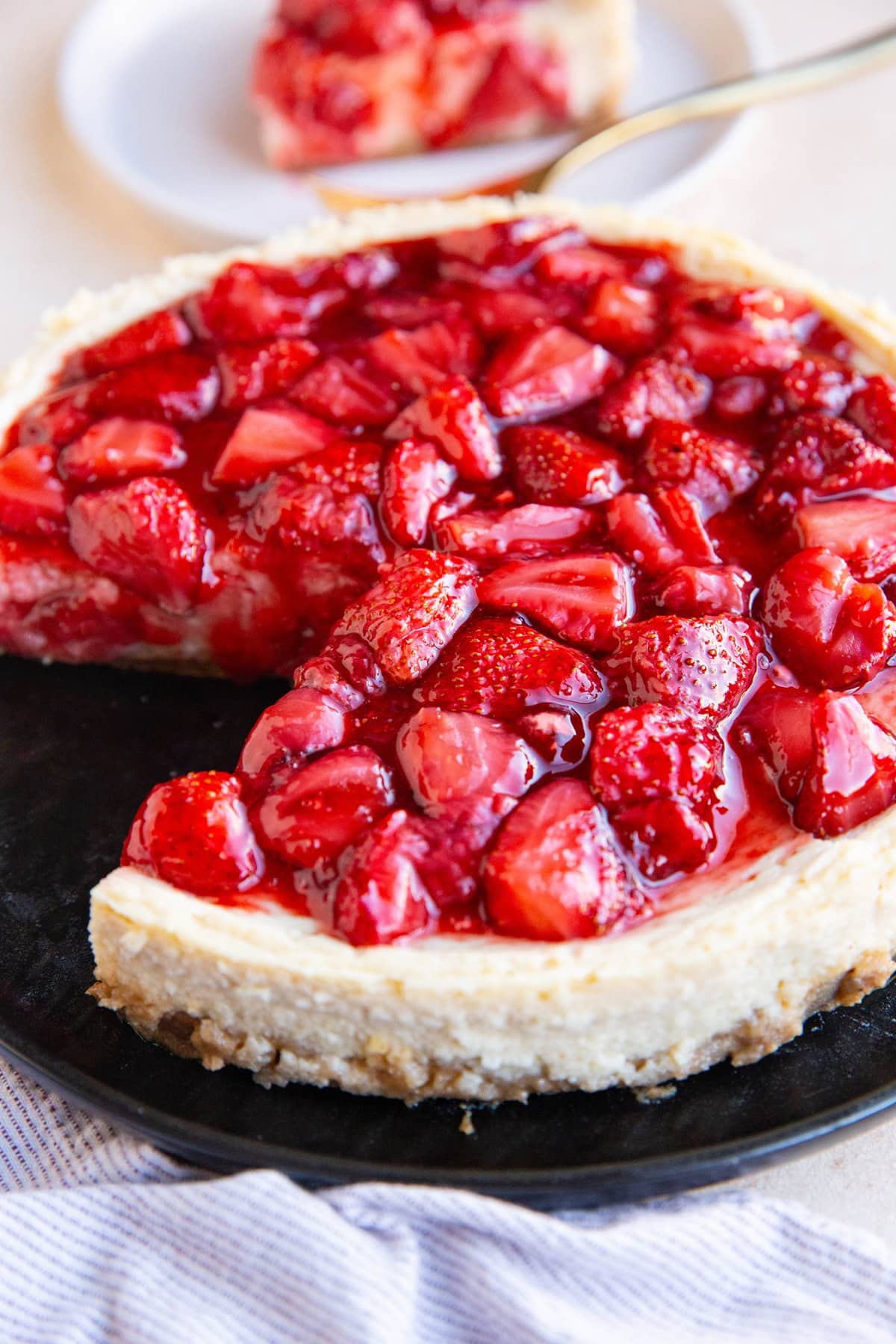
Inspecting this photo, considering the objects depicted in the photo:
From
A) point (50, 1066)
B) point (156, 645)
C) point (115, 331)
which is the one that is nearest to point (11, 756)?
point (156, 645)

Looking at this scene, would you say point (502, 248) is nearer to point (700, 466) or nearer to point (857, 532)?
point (700, 466)

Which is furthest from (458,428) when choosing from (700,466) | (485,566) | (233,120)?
(233,120)

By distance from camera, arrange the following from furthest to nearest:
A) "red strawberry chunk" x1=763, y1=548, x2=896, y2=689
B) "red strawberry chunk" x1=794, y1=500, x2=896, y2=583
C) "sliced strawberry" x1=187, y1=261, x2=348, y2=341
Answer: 1. "sliced strawberry" x1=187, y1=261, x2=348, y2=341
2. "red strawberry chunk" x1=794, y1=500, x2=896, y2=583
3. "red strawberry chunk" x1=763, y1=548, x2=896, y2=689

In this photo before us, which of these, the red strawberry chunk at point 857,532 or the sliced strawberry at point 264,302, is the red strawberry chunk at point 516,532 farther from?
the sliced strawberry at point 264,302

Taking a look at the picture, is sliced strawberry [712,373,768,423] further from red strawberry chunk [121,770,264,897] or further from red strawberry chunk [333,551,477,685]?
red strawberry chunk [121,770,264,897]

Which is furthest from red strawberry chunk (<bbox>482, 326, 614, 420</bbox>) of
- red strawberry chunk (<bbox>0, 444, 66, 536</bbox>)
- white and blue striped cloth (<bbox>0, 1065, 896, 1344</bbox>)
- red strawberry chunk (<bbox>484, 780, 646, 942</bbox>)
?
white and blue striped cloth (<bbox>0, 1065, 896, 1344</bbox>)

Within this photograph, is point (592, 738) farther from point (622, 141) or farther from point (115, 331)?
point (622, 141)

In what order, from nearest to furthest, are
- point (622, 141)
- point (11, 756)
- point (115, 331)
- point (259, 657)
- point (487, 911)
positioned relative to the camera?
point (487, 911)
point (11, 756)
point (259, 657)
point (115, 331)
point (622, 141)
